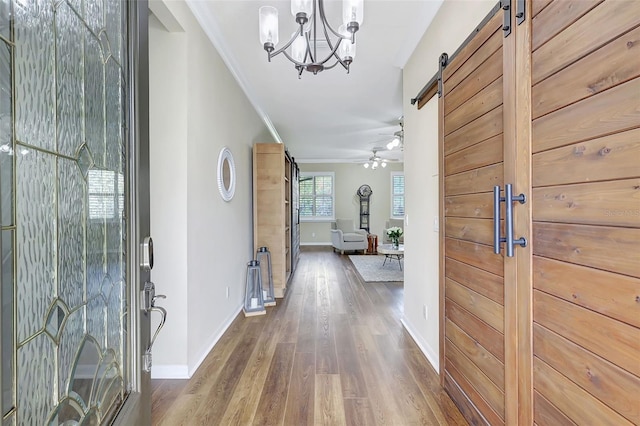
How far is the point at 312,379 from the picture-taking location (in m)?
2.11

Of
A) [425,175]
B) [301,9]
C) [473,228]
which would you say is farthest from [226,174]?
[473,228]

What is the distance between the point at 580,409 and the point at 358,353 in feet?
5.50

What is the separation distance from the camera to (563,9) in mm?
1023

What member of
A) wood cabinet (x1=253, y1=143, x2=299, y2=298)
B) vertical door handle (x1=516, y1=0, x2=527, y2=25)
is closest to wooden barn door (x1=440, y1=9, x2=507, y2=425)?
vertical door handle (x1=516, y1=0, x2=527, y2=25)

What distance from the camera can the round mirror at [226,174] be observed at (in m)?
2.78

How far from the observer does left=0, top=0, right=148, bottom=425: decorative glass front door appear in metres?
0.53

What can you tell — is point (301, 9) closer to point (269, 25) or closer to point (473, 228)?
point (269, 25)

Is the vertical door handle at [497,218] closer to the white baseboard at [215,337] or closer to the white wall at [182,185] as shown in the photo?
the white wall at [182,185]

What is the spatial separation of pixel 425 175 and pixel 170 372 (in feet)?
7.51

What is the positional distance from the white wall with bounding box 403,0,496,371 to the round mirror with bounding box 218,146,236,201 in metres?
1.66

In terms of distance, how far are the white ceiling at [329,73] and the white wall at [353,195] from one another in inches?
121

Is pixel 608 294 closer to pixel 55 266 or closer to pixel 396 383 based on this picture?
pixel 55 266

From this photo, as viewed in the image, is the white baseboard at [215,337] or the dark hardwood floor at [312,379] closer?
the dark hardwood floor at [312,379]

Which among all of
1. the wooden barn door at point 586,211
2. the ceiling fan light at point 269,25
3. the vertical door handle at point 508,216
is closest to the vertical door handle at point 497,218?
the vertical door handle at point 508,216
